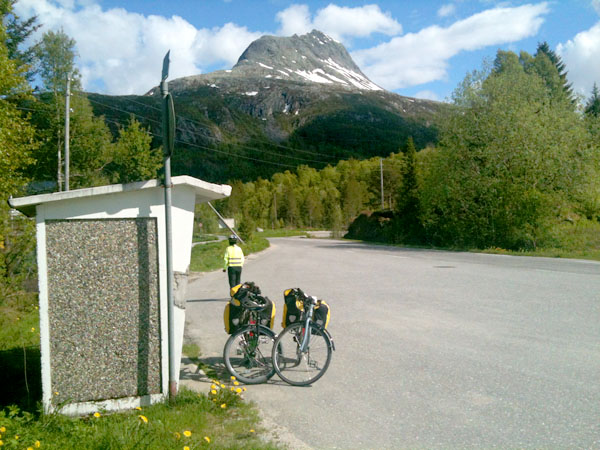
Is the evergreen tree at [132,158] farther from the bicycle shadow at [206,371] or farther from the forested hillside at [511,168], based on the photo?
the bicycle shadow at [206,371]

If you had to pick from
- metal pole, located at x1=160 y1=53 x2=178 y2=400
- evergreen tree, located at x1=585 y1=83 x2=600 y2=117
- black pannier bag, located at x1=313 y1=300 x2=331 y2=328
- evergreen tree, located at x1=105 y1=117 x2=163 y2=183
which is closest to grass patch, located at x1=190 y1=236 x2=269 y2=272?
evergreen tree, located at x1=105 y1=117 x2=163 y2=183

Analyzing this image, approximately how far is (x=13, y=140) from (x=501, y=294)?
1336 cm

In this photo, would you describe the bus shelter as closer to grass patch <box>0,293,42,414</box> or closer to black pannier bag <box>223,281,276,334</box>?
grass patch <box>0,293,42,414</box>

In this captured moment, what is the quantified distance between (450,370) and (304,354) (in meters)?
1.78

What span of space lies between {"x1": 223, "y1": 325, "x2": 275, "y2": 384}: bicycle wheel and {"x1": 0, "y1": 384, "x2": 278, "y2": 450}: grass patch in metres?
0.71

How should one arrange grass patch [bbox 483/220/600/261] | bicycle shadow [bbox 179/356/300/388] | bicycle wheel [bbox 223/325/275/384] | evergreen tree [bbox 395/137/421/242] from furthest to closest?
evergreen tree [bbox 395/137/421/242]
grass patch [bbox 483/220/600/261]
bicycle shadow [bbox 179/356/300/388]
bicycle wheel [bbox 223/325/275/384]

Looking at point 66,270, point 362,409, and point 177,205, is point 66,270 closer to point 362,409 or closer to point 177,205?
point 177,205

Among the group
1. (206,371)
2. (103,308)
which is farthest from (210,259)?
(103,308)

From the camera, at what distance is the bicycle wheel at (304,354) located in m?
5.88

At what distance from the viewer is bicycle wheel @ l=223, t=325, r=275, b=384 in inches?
236

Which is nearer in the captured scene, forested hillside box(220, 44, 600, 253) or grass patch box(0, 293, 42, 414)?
grass patch box(0, 293, 42, 414)

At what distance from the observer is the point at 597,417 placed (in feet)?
14.9

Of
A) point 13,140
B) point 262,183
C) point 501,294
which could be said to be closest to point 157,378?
point 501,294

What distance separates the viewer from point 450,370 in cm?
614
